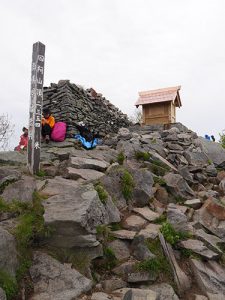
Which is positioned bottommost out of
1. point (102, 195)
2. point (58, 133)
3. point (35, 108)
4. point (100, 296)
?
point (100, 296)

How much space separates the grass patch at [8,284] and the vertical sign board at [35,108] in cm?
380

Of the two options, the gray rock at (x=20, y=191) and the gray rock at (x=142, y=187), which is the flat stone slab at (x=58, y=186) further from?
the gray rock at (x=142, y=187)

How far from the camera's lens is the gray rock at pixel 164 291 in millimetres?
5051

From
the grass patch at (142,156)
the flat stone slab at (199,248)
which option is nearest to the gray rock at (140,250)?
the flat stone slab at (199,248)

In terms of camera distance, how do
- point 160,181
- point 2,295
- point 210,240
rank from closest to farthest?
point 2,295 → point 210,240 → point 160,181

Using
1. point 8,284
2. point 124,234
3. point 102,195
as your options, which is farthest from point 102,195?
point 8,284

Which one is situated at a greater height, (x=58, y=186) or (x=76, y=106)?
(x=76, y=106)

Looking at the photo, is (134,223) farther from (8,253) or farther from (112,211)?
(8,253)

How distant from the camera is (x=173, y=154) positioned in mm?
12914

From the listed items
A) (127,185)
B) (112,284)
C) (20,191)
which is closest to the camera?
(112,284)

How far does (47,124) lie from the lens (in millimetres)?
11578

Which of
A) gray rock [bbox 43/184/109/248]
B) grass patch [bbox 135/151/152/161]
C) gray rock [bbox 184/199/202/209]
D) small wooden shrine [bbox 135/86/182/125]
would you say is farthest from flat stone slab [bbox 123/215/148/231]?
small wooden shrine [bbox 135/86/182/125]

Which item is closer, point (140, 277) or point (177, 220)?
point (140, 277)

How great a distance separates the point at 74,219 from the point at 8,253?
1.15m
